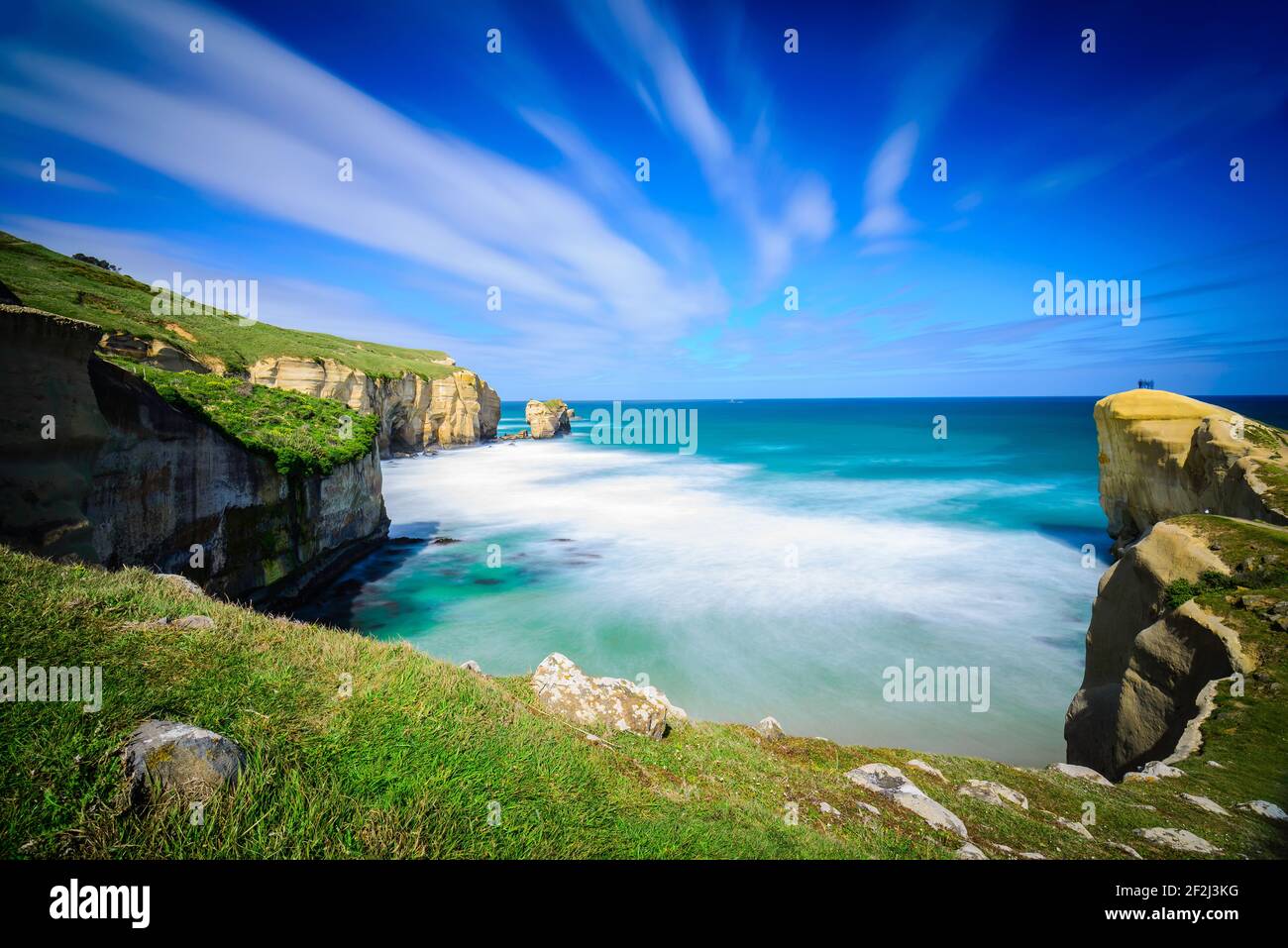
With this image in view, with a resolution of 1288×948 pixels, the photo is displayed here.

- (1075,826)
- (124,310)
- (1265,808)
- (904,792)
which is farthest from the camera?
(124,310)

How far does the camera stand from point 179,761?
3.71 metres

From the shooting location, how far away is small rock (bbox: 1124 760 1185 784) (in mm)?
7973

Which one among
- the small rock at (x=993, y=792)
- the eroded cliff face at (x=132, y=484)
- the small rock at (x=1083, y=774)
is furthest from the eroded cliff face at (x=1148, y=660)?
the eroded cliff face at (x=132, y=484)

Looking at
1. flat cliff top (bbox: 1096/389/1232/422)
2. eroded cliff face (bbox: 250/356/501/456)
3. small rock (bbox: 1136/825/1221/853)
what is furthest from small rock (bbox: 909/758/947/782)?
eroded cliff face (bbox: 250/356/501/456)

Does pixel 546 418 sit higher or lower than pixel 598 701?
higher

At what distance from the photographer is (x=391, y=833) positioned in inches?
148

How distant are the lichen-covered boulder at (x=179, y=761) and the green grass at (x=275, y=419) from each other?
48.5 feet

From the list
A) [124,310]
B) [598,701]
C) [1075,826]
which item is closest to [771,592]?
[1075,826]

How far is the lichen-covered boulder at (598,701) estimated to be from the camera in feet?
25.3

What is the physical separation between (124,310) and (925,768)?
4833cm

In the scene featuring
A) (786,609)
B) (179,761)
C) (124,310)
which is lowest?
(786,609)

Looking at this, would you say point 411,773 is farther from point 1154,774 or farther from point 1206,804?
point 1154,774
